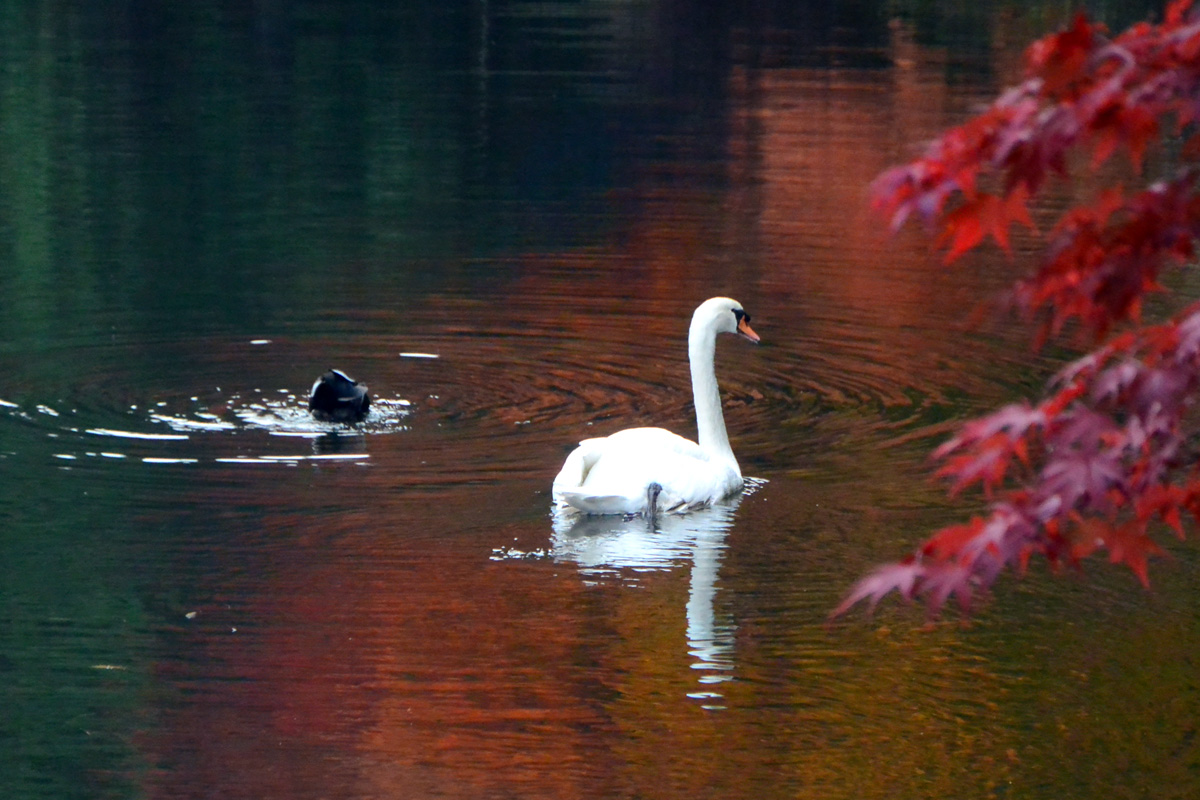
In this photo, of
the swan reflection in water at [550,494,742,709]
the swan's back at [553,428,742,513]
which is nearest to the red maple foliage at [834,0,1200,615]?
the swan reflection in water at [550,494,742,709]

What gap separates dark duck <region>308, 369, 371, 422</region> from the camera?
37.6 ft

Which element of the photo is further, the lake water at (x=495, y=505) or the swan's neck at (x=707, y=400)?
the swan's neck at (x=707, y=400)

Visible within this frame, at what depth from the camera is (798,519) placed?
388 inches

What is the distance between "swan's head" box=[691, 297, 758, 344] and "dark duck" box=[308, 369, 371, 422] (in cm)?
202

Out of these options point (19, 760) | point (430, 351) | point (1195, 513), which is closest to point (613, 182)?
point (430, 351)

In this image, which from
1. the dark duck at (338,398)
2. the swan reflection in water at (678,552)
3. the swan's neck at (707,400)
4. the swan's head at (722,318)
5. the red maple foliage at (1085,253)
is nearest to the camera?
the red maple foliage at (1085,253)

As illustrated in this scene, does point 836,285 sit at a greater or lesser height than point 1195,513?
lesser

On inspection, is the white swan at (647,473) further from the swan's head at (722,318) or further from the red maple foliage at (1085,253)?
the red maple foliage at (1085,253)

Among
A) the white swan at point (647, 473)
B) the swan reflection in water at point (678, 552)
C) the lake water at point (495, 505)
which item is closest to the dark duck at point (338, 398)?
the lake water at point (495, 505)

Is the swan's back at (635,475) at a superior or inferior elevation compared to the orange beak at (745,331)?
inferior

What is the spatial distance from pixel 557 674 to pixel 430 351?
21.0 feet

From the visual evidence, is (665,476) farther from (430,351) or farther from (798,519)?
(430,351)

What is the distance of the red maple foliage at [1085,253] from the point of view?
360 centimetres

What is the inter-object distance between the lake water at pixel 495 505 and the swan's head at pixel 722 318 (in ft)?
2.24
